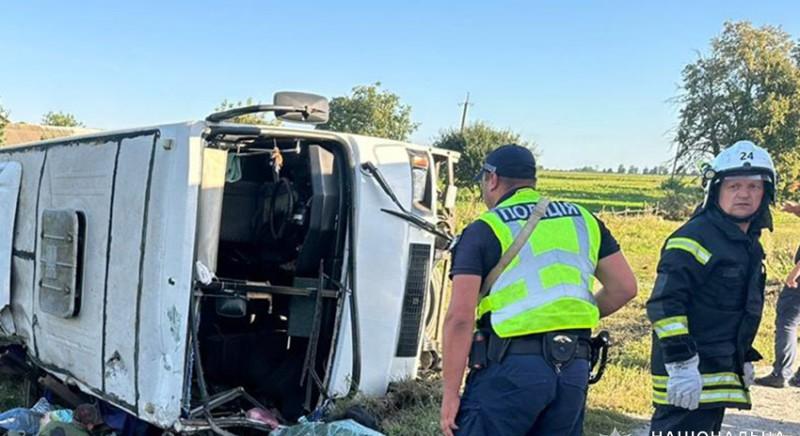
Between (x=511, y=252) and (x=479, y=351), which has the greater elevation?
(x=511, y=252)

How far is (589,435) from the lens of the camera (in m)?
4.34

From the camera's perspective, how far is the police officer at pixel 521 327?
2.45 m

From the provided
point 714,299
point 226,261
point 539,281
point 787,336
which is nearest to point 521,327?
point 539,281

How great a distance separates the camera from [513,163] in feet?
8.94

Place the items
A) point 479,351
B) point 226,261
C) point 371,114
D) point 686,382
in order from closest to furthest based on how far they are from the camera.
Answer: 1. point 479,351
2. point 686,382
3. point 226,261
4. point 371,114

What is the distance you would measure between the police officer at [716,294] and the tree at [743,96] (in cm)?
2711

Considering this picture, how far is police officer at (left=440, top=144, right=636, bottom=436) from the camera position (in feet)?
8.05

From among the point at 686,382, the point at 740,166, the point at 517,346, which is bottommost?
the point at 686,382

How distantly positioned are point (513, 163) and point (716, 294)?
3.17ft

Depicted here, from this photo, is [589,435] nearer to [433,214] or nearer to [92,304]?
[433,214]

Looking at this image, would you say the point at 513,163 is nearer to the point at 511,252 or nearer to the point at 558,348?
the point at 511,252

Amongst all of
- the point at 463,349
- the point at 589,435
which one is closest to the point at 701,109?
the point at 589,435

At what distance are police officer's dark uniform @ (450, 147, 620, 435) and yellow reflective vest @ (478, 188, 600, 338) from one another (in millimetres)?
10

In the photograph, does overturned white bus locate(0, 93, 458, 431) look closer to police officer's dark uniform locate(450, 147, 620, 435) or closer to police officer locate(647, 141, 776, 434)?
police officer's dark uniform locate(450, 147, 620, 435)
